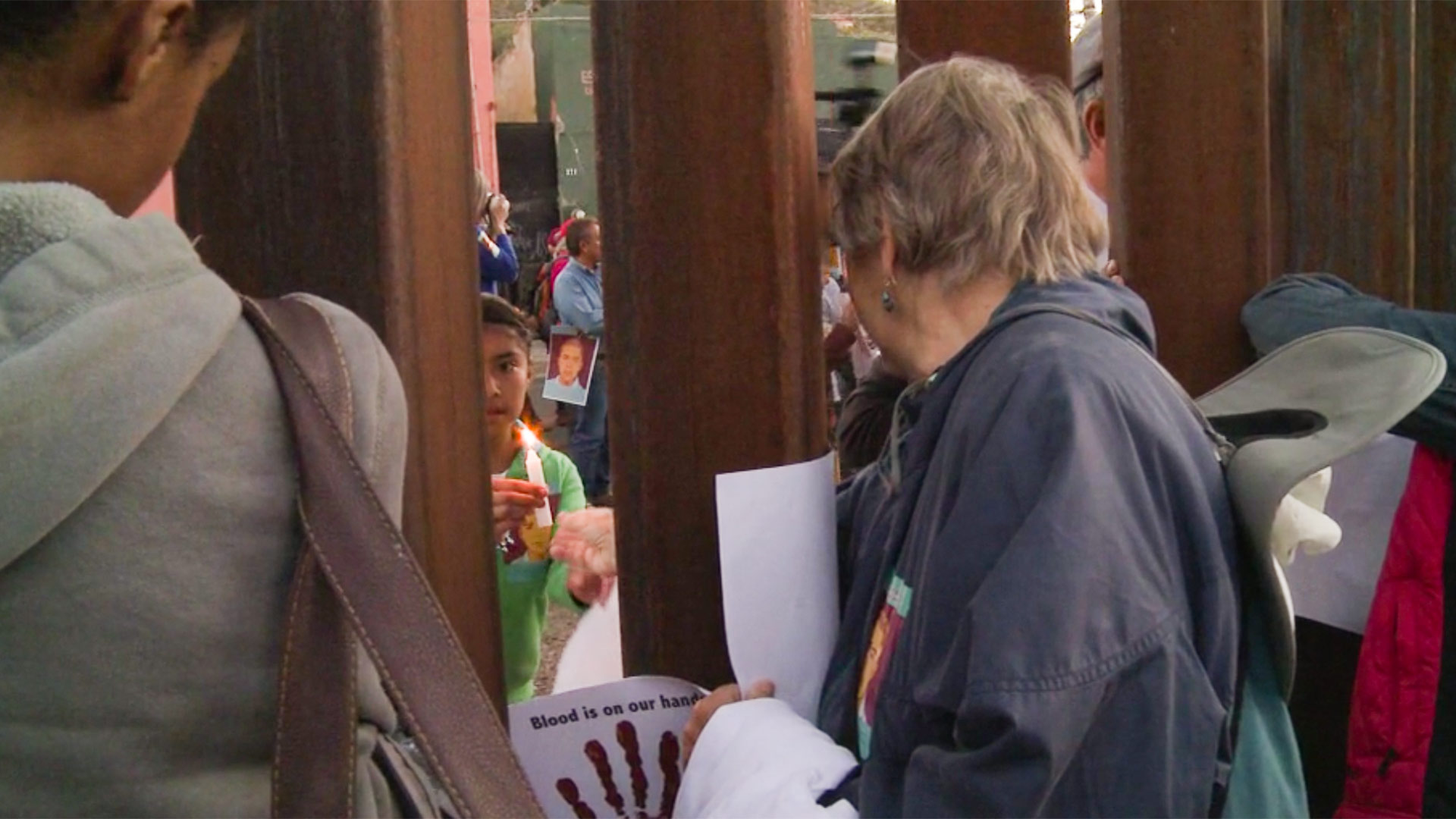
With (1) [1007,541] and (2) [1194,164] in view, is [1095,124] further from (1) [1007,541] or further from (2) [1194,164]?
(1) [1007,541]

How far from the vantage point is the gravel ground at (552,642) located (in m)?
5.41

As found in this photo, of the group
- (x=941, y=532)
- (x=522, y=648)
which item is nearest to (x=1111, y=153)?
(x=941, y=532)

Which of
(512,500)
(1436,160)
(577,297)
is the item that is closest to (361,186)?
(512,500)

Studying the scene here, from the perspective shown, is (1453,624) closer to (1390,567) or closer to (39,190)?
(1390,567)

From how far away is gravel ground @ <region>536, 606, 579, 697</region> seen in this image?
5414 mm

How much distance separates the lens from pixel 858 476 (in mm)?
1796

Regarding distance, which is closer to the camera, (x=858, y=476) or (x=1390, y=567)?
(x=858, y=476)

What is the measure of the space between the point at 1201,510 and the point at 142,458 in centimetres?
96

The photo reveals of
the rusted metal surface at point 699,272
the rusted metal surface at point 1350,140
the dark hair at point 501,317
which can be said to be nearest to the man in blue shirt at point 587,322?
the dark hair at point 501,317

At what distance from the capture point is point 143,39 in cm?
86

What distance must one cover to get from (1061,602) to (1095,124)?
4.22 ft

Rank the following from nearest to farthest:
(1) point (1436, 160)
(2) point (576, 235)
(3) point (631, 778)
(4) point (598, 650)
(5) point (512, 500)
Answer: (3) point (631, 778) → (4) point (598, 650) → (5) point (512, 500) → (1) point (1436, 160) → (2) point (576, 235)

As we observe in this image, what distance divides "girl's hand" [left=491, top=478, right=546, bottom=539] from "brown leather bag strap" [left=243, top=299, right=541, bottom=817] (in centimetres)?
153

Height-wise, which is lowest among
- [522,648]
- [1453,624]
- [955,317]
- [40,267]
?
[522,648]
